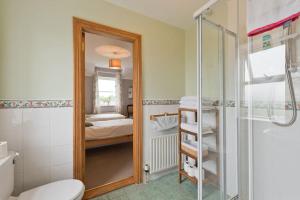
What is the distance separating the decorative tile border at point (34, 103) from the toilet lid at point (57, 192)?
0.73 meters

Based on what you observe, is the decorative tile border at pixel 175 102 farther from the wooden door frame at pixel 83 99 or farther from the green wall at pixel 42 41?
the green wall at pixel 42 41

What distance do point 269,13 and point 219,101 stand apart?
0.89 metres

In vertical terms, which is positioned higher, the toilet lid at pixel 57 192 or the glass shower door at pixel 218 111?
the glass shower door at pixel 218 111

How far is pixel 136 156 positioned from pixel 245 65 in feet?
5.44

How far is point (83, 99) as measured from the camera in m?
1.77

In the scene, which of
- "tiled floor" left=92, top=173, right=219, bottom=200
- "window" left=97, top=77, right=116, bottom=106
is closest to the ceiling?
"window" left=97, top=77, right=116, bottom=106

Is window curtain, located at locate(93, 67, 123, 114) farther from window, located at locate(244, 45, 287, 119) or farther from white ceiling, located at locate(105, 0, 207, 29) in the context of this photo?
window, located at locate(244, 45, 287, 119)

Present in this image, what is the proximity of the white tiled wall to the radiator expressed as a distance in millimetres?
1039

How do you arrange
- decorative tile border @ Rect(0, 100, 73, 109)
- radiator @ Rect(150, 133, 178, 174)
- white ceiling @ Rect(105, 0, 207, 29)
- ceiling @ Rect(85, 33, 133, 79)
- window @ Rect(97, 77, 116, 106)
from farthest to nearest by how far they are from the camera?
window @ Rect(97, 77, 116, 106)
ceiling @ Rect(85, 33, 133, 79)
radiator @ Rect(150, 133, 178, 174)
white ceiling @ Rect(105, 0, 207, 29)
decorative tile border @ Rect(0, 100, 73, 109)

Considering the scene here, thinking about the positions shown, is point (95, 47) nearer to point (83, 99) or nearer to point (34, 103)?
point (83, 99)

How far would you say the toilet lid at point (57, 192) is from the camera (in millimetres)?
1200

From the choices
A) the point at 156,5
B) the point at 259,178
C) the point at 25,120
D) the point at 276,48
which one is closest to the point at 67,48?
the point at 25,120

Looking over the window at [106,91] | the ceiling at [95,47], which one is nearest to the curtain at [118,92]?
the window at [106,91]

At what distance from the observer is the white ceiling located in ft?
6.18
